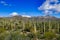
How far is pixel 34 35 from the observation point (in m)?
22.0

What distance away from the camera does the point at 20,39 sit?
17.0 meters

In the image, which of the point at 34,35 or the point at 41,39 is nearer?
the point at 34,35

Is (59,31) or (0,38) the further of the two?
(59,31)

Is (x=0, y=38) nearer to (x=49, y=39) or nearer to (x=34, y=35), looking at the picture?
(x=34, y=35)

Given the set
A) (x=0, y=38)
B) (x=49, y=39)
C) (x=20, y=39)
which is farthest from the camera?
(x=49, y=39)

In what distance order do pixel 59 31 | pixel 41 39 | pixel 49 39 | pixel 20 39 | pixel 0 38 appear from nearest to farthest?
pixel 20 39 → pixel 0 38 → pixel 49 39 → pixel 41 39 → pixel 59 31

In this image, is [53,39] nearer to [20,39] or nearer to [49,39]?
[49,39]

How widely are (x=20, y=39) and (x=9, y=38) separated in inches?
46.2

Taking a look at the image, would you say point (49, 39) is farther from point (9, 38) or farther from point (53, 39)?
point (9, 38)

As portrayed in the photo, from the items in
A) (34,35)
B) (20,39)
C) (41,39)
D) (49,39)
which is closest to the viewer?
(20,39)

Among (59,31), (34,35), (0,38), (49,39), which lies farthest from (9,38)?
(59,31)

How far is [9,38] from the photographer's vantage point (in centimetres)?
1731

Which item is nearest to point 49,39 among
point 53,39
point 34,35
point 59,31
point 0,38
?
point 53,39

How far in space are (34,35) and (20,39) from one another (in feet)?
17.2
